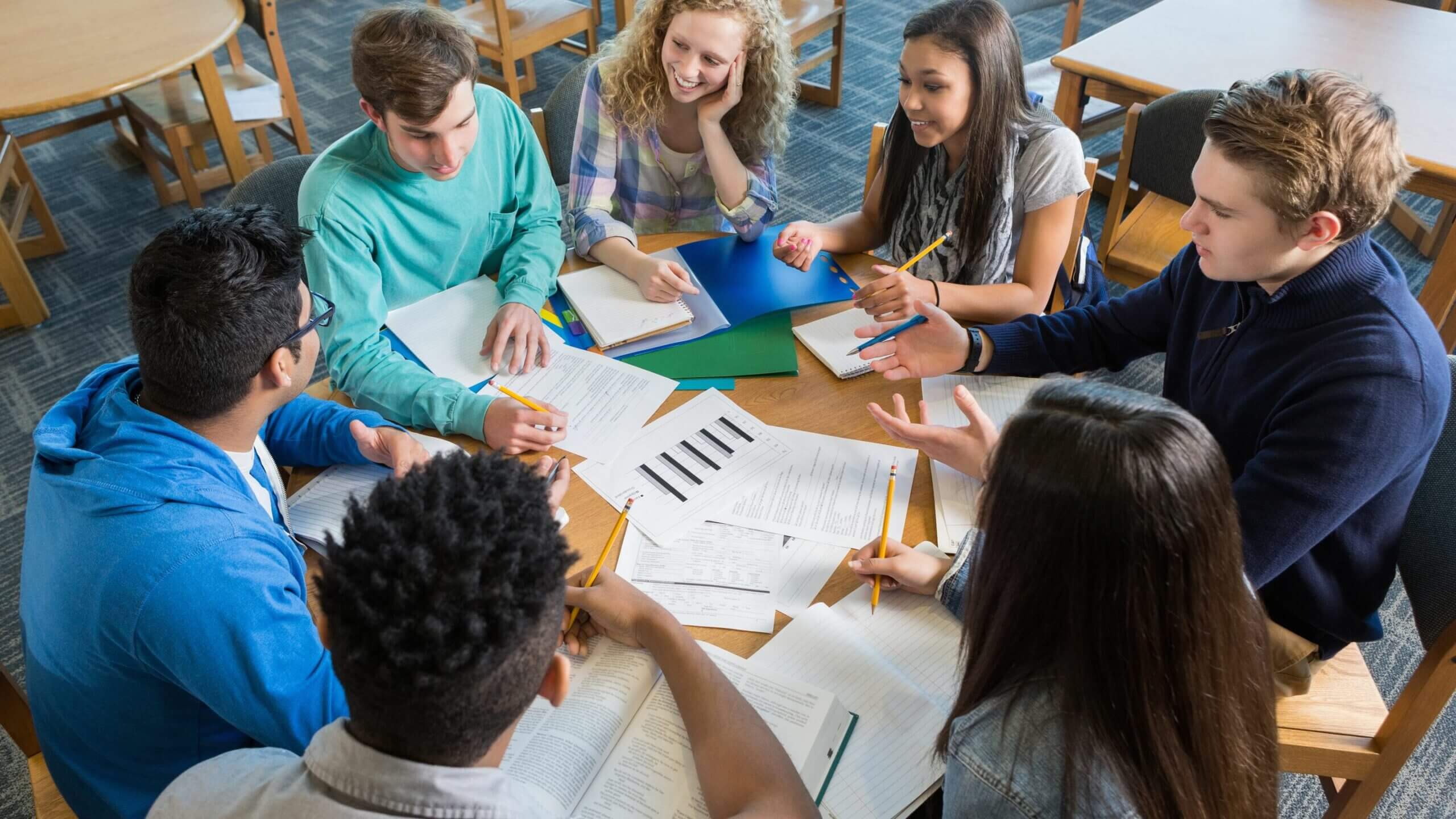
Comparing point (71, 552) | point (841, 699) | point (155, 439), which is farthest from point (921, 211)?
point (71, 552)

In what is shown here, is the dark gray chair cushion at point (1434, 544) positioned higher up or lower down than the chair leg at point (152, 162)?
higher up

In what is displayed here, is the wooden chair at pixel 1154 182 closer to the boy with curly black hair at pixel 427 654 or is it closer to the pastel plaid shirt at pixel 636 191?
the pastel plaid shirt at pixel 636 191

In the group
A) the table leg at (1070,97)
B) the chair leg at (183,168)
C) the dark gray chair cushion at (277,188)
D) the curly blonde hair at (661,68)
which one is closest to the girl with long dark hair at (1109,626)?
the curly blonde hair at (661,68)

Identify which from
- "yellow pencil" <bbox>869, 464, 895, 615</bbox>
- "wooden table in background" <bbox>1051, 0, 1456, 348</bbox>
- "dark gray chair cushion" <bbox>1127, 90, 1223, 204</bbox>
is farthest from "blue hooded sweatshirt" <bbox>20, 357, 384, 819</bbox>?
"wooden table in background" <bbox>1051, 0, 1456, 348</bbox>

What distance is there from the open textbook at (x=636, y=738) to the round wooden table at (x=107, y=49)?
2.53 metres

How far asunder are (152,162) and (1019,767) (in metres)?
3.74

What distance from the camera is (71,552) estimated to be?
1.03 m

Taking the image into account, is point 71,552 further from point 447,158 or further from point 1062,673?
point 1062,673

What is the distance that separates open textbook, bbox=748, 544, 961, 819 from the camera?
1.00m

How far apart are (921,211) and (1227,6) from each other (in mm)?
1692

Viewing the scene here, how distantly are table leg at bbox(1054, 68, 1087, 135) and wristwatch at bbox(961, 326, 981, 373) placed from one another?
146cm

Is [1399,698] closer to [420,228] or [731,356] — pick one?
[731,356]

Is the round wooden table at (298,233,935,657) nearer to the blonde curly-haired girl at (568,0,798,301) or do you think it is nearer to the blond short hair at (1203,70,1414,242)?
the blonde curly-haired girl at (568,0,798,301)

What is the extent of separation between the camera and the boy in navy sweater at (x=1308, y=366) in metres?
1.16
